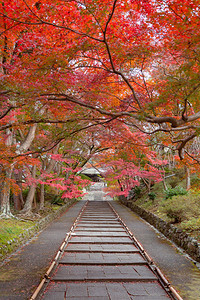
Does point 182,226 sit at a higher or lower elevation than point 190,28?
→ lower

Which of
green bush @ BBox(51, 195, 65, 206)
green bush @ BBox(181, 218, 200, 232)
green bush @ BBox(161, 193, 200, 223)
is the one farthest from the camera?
green bush @ BBox(51, 195, 65, 206)

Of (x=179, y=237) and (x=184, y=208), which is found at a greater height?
(x=184, y=208)

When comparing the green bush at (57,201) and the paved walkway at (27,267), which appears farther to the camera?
the green bush at (57,201)

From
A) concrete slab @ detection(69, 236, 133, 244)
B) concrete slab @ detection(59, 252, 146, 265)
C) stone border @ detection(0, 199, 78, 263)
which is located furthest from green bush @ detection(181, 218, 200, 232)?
stone border @ detection(0, 199, 78, 263)

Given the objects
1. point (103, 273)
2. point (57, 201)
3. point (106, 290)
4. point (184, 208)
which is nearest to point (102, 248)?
point (103, 273)

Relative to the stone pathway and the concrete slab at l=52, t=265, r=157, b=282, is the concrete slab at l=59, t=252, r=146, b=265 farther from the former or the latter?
the concrete slab at l=52, t=265, r=157, b=282

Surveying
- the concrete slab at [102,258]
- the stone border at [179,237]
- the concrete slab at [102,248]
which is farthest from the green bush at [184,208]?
the concrete slab at [102,258]

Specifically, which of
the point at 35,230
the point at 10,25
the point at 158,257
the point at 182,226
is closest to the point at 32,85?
the point at 10,25

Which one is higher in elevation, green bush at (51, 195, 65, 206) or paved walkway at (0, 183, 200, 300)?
green bush at (51, 195, 65, 206)

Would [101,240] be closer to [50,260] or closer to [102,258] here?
[102,258]

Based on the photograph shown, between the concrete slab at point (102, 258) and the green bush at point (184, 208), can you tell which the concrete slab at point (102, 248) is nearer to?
the concrete slab at point (102, 258)

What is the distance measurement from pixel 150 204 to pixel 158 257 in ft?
A: 30.9

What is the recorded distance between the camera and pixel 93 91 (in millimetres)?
6691

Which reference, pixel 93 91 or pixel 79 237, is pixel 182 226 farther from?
pixel 93 91
